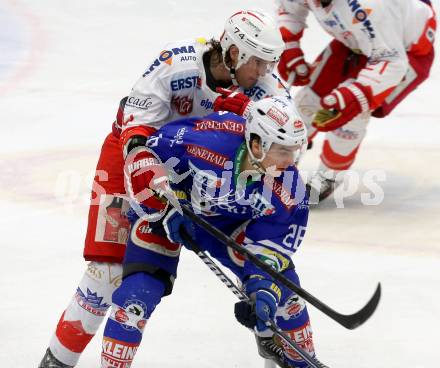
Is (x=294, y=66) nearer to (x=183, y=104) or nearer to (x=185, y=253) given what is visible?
(x=185, y=253)

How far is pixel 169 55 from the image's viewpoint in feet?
13.6

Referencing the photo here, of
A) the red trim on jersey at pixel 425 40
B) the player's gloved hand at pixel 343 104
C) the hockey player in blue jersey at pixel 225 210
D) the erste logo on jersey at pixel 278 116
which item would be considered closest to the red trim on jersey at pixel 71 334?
the hockey player in blue jersey at pixel 225 210

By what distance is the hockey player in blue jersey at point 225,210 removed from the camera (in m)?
3.57

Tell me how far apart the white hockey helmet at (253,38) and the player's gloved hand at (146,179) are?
1.74 feet

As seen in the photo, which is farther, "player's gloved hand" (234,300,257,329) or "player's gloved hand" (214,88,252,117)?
"player's gloved hand" (214,88,252,117)

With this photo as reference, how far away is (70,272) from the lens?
510 centimetres

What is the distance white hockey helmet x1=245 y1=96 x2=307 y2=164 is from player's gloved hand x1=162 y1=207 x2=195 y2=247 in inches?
12.8

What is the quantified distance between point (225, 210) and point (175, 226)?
23 centimetres

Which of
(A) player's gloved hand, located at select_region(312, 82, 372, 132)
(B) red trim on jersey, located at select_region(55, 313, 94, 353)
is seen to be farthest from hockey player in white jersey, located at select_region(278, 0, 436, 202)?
(B) red trim on jersey, located at select_region(55, 313, 94, 353)

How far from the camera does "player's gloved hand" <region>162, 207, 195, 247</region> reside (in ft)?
12.0

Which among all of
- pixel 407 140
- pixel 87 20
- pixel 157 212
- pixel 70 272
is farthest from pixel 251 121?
pixel 87 20

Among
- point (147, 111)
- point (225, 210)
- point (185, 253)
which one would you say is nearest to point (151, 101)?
point (147, 111)

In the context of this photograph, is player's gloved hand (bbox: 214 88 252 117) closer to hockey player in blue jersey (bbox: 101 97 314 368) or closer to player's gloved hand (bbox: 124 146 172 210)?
hockey player in blue jersey (bbox: 101 97 314 368)

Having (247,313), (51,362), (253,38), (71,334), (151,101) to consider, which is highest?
(253,38)
